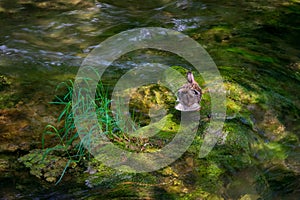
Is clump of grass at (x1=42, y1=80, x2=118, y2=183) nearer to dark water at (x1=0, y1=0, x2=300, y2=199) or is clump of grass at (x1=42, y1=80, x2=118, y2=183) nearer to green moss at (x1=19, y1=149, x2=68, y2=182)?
green moss at (x1=19, y1=149, x2=68, y2=182)

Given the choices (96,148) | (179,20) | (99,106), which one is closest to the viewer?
(96,148)

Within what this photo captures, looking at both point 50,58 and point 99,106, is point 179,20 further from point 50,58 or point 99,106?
point 99,106

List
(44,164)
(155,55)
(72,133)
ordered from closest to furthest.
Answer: (44,164) < (72,133) < (155,55)

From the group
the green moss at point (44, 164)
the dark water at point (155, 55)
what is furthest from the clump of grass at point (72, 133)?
the dark water at point (155, 55)

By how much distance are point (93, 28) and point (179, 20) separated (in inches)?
56.4

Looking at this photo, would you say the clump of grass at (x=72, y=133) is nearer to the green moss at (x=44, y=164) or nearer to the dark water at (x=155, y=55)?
the green moss at (x=44, y=164)

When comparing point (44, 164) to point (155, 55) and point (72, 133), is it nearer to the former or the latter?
point (72, 133)

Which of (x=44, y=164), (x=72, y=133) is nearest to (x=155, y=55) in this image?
(x=72, y=133)

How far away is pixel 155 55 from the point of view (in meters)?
5.21

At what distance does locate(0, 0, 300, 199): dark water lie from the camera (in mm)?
3312

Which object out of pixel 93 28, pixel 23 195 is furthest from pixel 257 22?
pixel 23 195

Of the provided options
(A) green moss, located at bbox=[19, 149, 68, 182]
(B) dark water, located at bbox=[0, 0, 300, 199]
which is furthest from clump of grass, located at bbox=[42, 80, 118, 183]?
(B) dark water, located at bbox=[0, 0, 300, 199]

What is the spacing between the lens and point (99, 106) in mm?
3758

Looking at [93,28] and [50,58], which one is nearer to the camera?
[50,58]
